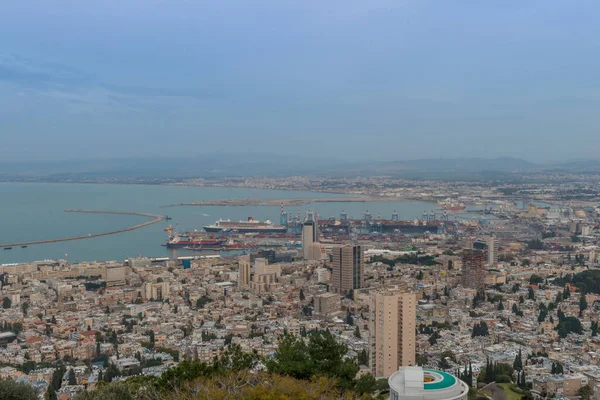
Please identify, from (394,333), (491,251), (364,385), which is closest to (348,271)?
(491,251)

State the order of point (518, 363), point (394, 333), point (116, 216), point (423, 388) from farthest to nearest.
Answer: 1. point (116, 216)
2. point (518, 363)
3. point (394, 333)
4. point (423, 388)

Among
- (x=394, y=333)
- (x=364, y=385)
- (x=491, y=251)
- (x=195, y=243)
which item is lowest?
(x=195, y=243)

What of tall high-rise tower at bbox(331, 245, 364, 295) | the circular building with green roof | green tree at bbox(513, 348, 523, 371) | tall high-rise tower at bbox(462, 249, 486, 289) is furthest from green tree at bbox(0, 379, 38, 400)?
tall high-rise tower at bbox(462, 249, 486, 289)

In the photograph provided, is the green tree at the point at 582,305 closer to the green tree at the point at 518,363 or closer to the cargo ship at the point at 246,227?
the green tree at the point at 518,363

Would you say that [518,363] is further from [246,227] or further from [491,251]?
[246,227]

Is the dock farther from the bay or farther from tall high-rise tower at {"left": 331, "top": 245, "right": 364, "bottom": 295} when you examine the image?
tall high-rise tower at {"left": 331, "top": 245, "right": 364, "bottom": 295}

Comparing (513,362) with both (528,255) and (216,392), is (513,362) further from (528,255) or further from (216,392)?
(528,255)
